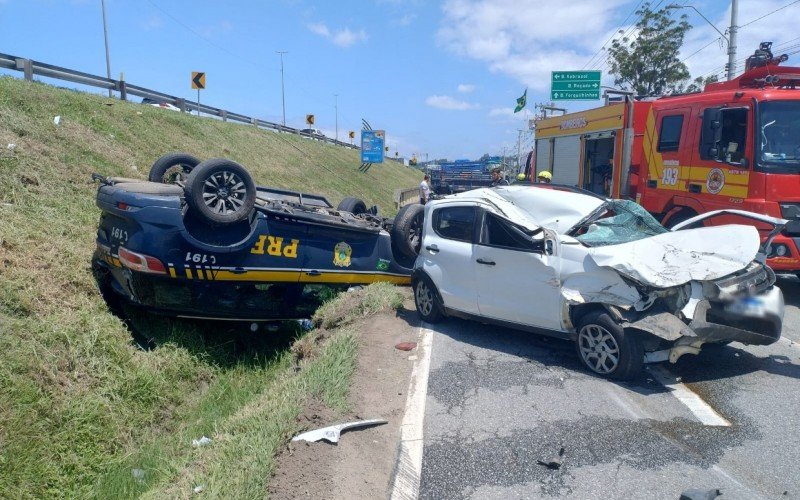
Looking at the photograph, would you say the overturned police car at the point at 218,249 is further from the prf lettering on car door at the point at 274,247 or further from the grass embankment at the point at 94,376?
the grass embankment at the point at 94,376

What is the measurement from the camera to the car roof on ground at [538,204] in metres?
6.30

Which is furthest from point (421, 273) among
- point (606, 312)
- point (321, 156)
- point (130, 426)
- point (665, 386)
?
point (321, 156)

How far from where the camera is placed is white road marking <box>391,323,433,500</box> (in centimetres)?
375

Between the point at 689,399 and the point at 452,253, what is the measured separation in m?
2.87

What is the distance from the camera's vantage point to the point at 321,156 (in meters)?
31.5

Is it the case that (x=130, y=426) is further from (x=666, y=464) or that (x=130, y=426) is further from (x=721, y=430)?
(x=721, y=430)

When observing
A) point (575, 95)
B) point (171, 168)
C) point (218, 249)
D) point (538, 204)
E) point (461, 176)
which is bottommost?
point (218, 249)

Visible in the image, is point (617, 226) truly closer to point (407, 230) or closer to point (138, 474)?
point (407, 230)

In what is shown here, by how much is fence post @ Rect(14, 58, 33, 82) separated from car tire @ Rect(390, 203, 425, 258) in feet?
36.1

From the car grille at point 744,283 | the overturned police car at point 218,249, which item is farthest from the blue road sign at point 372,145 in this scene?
the car grille at point 744,283

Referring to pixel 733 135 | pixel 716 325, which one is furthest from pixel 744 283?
pixel 733 135

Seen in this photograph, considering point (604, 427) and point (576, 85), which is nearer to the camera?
point (604, 427)

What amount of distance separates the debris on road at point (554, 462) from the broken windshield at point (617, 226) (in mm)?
2317

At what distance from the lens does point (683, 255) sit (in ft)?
17.8
